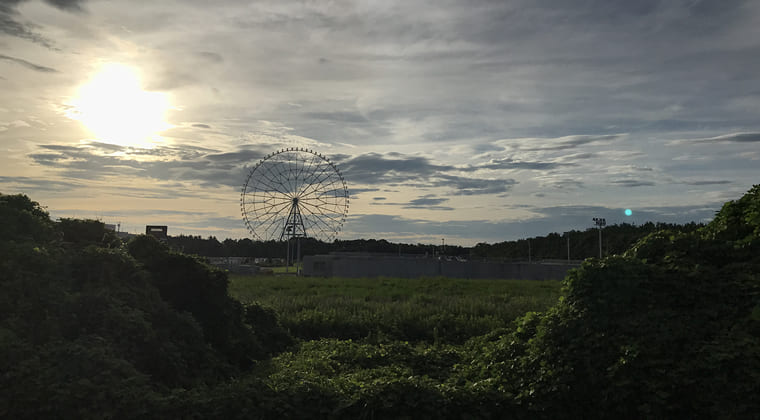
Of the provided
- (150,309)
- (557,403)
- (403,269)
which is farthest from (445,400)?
(403,269)

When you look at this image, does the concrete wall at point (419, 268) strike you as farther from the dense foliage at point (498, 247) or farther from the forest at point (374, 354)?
the forest at point (374, 354)

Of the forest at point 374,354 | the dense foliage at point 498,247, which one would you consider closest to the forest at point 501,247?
the dense foliage at point 498,247

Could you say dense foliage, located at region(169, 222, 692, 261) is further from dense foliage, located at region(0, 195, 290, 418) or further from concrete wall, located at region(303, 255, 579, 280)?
dense foliage, located at region(0, 195, 290, 418)

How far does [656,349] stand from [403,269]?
5364 centimetres

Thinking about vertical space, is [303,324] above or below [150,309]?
below

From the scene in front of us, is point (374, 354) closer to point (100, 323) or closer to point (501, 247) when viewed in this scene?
point (100, 323)

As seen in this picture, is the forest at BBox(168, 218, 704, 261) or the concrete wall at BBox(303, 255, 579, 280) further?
the forest at BBox(168, 218, 704, 261)

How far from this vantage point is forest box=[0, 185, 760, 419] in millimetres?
7746

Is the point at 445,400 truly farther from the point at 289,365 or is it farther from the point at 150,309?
the point at 150,309

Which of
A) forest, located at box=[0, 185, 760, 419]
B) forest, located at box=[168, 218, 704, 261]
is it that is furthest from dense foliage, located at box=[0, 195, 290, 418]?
forest, located at box=[168, 218, 704, 261]

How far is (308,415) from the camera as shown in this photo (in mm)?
7824

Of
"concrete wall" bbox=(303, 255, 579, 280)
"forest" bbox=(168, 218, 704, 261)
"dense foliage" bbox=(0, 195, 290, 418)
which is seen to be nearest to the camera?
"dense foliage" bbox=(0, 195, 290, 418)

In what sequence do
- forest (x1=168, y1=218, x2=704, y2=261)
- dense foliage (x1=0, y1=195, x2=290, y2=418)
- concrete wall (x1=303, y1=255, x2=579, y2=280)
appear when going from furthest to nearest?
forest (x1=168, y1=218, x2=704, y2=261) < concrete wall (x1=303, y1=255, x2=579, y2=280) < dense foliage (x1=0, y1=195, x2=290, y2=418)

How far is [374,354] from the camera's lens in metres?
Result: 11.8
